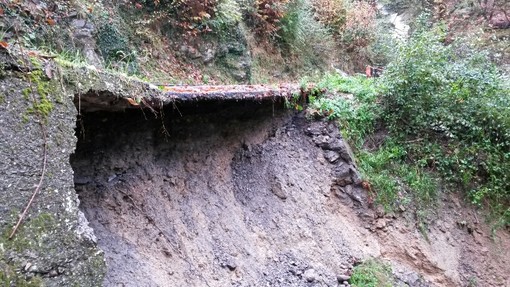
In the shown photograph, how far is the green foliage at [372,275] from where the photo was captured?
14.7 feet

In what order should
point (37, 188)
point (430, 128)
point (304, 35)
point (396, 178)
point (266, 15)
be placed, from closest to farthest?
point (37, 188) < point (396, 178) < point (430, 128) < point (266, 15) < point (304, 35)

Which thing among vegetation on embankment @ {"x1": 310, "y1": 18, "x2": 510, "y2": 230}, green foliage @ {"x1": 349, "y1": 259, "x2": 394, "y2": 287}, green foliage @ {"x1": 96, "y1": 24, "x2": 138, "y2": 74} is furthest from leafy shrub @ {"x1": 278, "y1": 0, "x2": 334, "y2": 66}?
green foliage @ {"x1": 349, "y1": 259, "x2": 394, "y2": 287}

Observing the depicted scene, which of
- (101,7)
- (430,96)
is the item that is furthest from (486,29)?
(101,7)

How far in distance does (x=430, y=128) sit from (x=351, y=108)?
4.11ft

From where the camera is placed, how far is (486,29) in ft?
43.8

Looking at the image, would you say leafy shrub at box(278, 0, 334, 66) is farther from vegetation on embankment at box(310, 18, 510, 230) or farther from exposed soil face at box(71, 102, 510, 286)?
exposed soil face at box(71, 102, 510, 286)

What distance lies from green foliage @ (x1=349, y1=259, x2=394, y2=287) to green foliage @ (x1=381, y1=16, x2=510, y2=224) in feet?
6.29

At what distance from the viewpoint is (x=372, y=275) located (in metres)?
4.60

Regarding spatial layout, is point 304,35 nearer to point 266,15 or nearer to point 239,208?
point 266,15

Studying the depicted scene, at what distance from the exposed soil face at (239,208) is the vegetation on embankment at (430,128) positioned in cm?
45

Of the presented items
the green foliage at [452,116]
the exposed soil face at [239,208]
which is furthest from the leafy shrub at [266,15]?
the exposed soil face at [239,208]

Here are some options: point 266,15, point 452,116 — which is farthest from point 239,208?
point 266,15

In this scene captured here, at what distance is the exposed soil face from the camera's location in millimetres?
3240

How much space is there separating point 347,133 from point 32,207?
4704 mm
